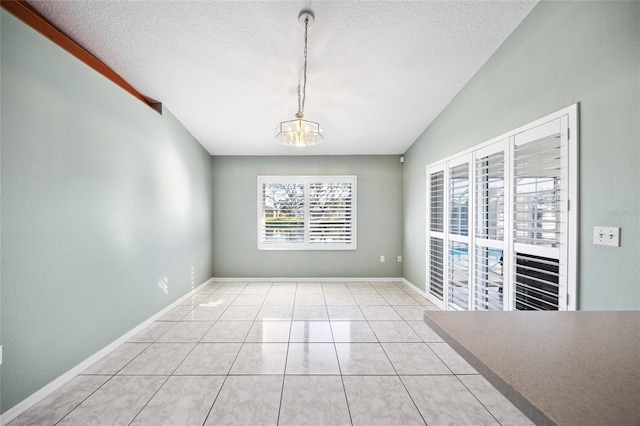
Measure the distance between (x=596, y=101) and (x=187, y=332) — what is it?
3.95 meters

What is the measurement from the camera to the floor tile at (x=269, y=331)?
2646mm

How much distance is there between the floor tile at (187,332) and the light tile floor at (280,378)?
0.01 m

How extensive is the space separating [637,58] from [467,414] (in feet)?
7.55

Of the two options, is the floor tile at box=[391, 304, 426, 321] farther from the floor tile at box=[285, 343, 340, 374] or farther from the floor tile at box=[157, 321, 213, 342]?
the floor tile at box=[157, 321, 213, 342]

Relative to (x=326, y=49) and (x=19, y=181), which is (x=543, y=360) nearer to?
(x=326, y=49)

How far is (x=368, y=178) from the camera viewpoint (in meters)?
5.05

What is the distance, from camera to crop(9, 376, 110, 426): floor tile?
161cm

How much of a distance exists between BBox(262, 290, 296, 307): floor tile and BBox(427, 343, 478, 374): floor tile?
1947 millimetres

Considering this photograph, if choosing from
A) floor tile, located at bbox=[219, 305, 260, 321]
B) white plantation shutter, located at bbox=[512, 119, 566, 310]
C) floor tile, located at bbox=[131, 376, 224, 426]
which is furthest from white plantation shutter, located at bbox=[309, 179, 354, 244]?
floor tile, located at bbox=[131, 376, 224, 426]

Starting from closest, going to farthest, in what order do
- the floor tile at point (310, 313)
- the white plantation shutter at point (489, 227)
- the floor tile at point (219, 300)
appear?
the white plantation shutter at point (489, 227), the floor tile at point (310, 313), the floor tile at point (219, 300)

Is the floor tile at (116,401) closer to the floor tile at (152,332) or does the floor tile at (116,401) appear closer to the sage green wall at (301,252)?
the floor tile at (152,332)

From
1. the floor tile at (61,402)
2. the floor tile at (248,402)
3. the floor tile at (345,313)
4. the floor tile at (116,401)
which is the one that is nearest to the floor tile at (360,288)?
the floor tile at (345,313)

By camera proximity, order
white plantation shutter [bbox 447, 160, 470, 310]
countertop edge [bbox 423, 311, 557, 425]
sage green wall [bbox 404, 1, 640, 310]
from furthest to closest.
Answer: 1. white plantation shutter [bbox 447, 160, 470, 310]
2. sage green wall [bbox 404, 1, 640, 310]
3. countertop edge [bbox 423, 311, 557, 425]

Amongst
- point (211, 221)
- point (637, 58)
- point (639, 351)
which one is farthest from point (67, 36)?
point (637, 58)
